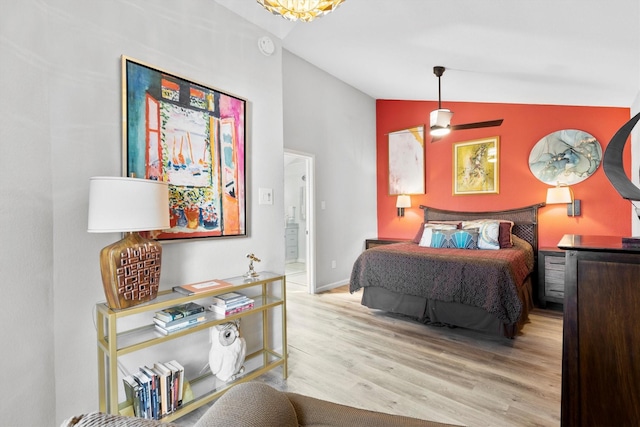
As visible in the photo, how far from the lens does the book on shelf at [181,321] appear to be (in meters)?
1.70

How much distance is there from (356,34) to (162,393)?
3.25m

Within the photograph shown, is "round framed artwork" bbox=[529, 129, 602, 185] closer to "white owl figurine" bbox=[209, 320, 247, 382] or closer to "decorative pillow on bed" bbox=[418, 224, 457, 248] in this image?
"decorative pillow on bed" bbox=[418, 224, 457, 248]

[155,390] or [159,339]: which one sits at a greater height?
[159,339]

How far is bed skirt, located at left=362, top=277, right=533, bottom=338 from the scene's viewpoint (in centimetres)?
282

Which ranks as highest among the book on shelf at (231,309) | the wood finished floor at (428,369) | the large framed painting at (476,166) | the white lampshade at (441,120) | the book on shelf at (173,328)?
the white lampshade at (441,120)

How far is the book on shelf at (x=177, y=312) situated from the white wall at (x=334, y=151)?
2569 mm

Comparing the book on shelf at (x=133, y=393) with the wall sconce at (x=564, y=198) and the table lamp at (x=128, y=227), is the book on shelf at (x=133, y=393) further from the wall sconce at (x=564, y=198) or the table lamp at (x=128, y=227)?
the wall sconce at (x=564, y=198)

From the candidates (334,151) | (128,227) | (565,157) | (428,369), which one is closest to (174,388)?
(128,227)

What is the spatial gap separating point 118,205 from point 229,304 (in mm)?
889

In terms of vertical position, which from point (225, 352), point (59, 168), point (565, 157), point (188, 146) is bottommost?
point (225, 352)

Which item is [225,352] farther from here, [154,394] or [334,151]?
[334,151]

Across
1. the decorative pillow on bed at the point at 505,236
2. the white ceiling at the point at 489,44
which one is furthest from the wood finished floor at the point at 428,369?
the white ceiling at the point at 489,44

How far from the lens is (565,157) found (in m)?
4.02

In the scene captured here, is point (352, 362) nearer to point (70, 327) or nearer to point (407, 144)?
point (70, 327)
